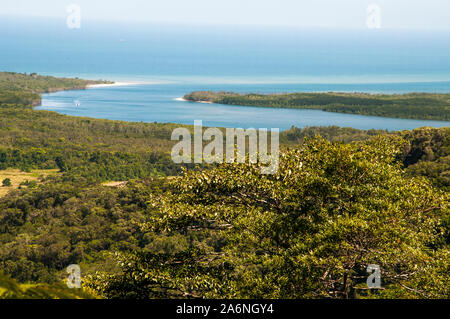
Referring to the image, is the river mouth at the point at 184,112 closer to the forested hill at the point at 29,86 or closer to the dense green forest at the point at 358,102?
the dense green forest at the point at 358,102

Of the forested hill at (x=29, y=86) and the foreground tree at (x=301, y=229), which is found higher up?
the forested hill at (x=29, y=86)

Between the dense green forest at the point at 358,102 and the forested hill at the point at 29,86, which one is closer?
the dense green forest at the point at 358,102

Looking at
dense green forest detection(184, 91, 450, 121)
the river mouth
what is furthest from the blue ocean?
dense green forest detection(184, 91, 450, 121)

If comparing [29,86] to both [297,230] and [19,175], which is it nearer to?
[19,175]

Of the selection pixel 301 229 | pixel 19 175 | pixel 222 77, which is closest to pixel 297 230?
pixel 301 229

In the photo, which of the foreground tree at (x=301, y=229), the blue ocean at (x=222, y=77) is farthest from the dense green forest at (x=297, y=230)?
the blue ocean at (x=222, y=77)
